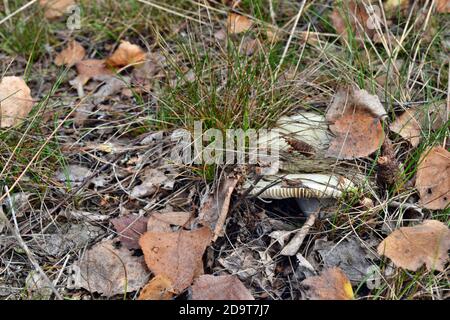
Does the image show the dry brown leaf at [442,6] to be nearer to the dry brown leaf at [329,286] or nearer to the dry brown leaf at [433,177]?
the dry brown leaf at [433,177]

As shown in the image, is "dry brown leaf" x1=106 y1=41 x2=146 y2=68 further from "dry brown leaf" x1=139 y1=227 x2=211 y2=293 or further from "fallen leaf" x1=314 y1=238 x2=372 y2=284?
"fallen leaf" x1=314 y1=238 x2=372 y2=284

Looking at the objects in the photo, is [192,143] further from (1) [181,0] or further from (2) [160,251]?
(1) [181,0]

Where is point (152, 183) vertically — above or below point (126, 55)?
below

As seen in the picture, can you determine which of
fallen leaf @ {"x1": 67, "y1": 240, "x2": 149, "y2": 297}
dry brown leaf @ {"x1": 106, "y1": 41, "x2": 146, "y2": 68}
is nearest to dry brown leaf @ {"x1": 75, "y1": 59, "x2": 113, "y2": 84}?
dry brown leaf @ {"x1": 106, "y1": 41, "x2": 146, "y2": 68}

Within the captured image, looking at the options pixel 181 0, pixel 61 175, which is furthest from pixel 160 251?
pixel 181 0

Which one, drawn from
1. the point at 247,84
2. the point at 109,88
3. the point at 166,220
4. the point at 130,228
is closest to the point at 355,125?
the point at 247,84

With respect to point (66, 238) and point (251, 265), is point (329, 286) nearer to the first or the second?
point (251, 265)
